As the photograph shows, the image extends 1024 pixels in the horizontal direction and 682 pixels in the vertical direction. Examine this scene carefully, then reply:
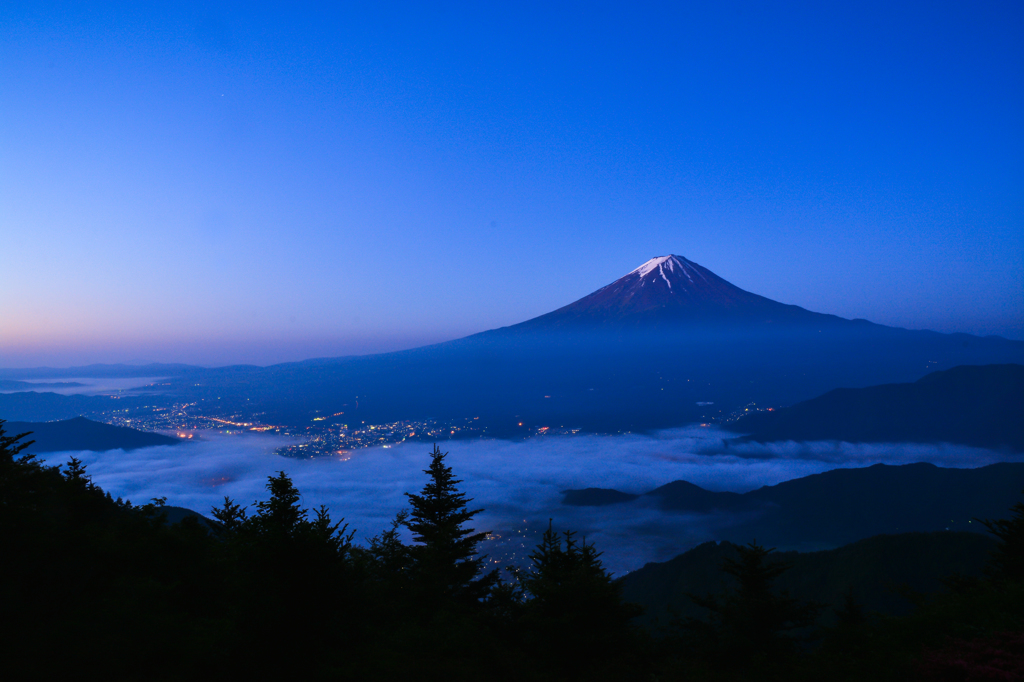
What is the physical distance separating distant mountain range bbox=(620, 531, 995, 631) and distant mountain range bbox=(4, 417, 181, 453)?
19287 cm

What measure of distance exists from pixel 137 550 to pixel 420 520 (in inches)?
487

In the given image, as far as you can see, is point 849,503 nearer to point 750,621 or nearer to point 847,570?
point 847,570

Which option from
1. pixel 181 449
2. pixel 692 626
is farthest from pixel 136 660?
pixel 181 449

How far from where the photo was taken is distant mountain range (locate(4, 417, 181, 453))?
176 meters

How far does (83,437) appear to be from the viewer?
589 feet

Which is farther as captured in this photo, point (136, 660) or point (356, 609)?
point (356, 609)

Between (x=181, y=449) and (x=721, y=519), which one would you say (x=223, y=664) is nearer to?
(x=721, y=519)

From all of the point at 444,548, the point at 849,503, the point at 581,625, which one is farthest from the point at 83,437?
the point at 849,503

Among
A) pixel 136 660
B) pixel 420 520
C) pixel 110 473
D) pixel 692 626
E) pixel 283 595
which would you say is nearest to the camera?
pixel 136 660

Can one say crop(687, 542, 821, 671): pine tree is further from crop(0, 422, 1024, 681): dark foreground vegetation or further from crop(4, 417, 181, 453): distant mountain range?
crop(4, 417, 181, 453): distant mountain range

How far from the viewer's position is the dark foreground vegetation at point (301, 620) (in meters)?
7.60

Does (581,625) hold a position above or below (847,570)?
above

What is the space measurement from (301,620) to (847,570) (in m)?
113

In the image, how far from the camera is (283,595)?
9.02 meters
